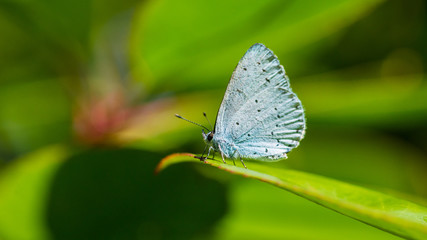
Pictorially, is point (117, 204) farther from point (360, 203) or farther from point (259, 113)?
point (360, 203)

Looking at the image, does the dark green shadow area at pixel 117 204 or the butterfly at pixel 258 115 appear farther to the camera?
the butterfly at pixel 258 115

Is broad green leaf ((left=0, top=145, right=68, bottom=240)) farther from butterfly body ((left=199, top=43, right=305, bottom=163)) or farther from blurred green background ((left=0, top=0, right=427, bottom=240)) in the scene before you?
butterfly body ((left=199, top=43, right=305, bottom=163))

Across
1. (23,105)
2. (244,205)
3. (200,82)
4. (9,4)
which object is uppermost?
(9,4)

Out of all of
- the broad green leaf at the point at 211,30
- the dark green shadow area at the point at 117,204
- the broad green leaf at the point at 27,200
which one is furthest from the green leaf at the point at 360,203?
the broad green leaf at the point at 211,30

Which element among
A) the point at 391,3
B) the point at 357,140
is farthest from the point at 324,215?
the point at 391,3

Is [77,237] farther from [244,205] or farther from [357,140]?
[357,140]

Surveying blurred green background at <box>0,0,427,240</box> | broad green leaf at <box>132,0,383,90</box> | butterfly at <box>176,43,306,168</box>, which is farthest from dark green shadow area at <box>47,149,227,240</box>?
broad green leaf at <box>132,0,383,90</box>

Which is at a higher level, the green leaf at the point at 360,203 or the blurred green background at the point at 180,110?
the blurred green background at the point at 180,110

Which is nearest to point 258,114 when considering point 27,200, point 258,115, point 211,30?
point 258,115

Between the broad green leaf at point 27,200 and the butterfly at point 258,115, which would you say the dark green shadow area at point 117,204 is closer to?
the broad green leaf at point 27,200
